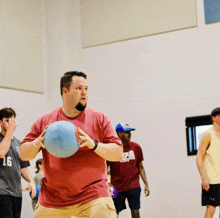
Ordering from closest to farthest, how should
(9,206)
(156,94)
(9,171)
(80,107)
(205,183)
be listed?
1. (80,107)
2. (9,206)
3. (9,171)
4. (205,183)
5. (156,94)

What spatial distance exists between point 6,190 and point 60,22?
5.99 meters

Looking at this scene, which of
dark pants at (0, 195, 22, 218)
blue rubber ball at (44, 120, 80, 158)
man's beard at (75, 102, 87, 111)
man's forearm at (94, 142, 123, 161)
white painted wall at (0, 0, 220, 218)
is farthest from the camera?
white painted wall at (0, 0, 220, 218)

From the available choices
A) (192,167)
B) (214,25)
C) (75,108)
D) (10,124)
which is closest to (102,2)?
(214,25)

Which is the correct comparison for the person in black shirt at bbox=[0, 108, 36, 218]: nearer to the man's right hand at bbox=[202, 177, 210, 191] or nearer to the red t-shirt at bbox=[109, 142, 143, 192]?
the red t-shirt at bbox=[109, 142, 143, 192]

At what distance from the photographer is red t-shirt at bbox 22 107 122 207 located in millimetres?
2896

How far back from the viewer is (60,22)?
31.8 feet

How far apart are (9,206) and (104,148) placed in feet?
7.24

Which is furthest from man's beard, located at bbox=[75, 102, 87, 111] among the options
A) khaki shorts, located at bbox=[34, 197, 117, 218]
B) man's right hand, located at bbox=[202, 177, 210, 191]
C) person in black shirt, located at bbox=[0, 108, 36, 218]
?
man's right hand, located at bbox=[202, 177, 210, 191]

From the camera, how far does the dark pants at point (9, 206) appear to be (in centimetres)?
447

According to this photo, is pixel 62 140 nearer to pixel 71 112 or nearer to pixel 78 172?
pixel 78 172

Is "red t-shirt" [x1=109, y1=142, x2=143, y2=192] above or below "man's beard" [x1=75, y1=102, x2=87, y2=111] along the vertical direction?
below

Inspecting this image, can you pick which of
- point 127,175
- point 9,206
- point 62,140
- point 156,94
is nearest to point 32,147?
point 62,140

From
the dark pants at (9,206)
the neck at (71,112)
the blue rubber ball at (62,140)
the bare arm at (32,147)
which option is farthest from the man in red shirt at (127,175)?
the blue rubber ball at (62,140)

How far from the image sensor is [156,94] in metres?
8.47
